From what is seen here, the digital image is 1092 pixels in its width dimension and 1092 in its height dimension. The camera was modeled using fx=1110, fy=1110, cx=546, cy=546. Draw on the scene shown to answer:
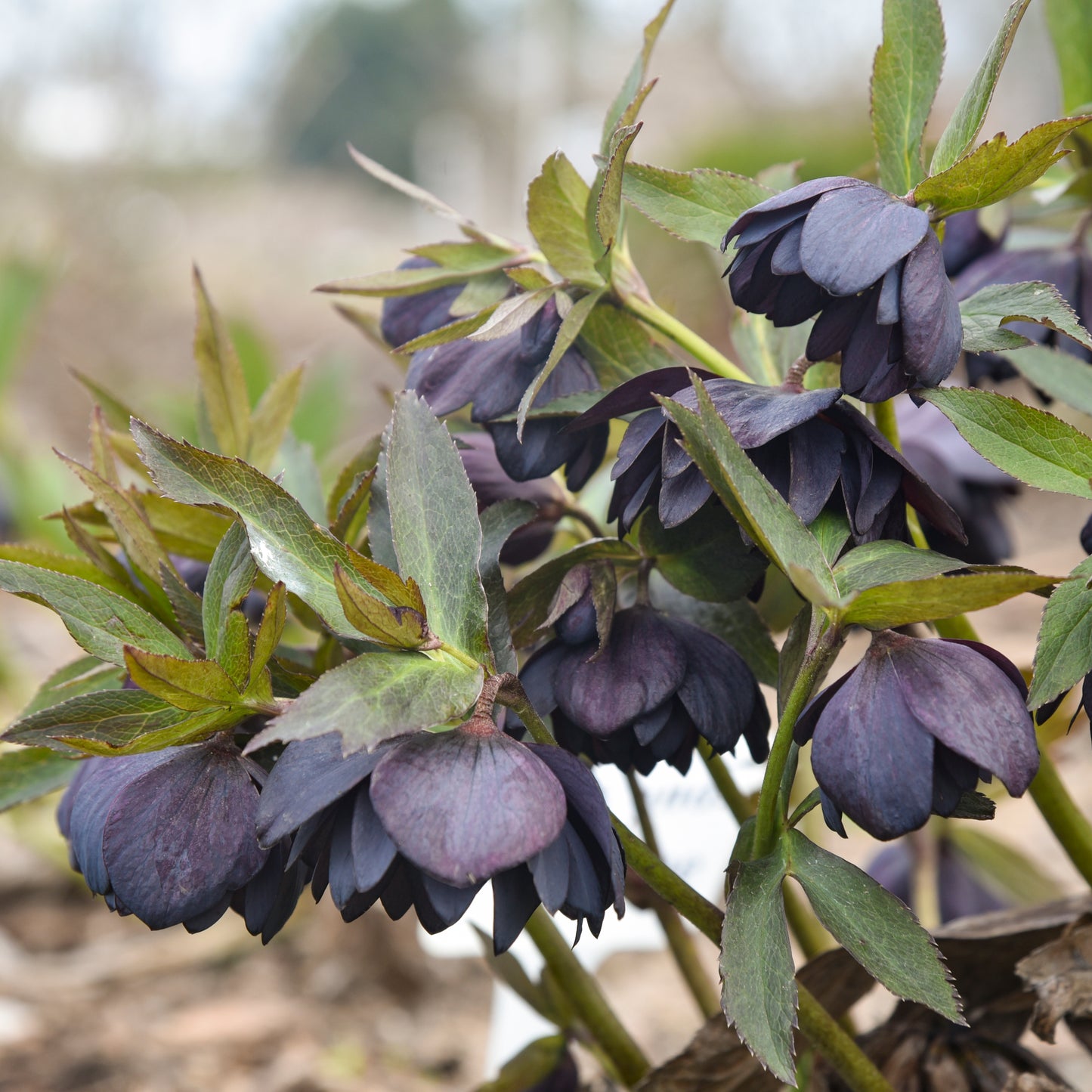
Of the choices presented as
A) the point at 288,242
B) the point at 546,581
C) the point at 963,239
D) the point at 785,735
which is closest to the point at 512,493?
the point at 546,581

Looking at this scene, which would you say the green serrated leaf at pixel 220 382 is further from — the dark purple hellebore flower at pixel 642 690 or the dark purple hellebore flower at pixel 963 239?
the dark purple hellebore flower at pixel 963 239

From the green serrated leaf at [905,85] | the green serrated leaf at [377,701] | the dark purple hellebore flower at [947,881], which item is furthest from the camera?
the dark purple hellebore flower at [947,881]

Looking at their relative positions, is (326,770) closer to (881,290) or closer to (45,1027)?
(881,290)

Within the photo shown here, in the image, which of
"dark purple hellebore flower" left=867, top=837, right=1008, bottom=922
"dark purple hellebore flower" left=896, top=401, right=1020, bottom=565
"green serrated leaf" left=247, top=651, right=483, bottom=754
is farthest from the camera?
"dark purple hellebore flower" left=867, top=837, right=1008, bottom=922

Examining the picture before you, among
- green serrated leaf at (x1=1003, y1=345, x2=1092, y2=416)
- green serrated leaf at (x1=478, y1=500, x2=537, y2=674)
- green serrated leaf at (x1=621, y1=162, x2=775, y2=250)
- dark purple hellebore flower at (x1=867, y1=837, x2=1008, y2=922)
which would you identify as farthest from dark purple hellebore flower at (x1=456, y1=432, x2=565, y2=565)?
dark purple hellebore flower at (x1=867, y1=837, x2=1008, y2=922)

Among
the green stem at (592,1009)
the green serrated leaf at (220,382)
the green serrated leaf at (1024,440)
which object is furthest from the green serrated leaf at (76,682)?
the green serrated leaf at (1024,440)

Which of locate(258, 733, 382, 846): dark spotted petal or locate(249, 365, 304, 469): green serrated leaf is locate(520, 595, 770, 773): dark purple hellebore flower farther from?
locate(249, 365, 304, 469): green serrated leaf
